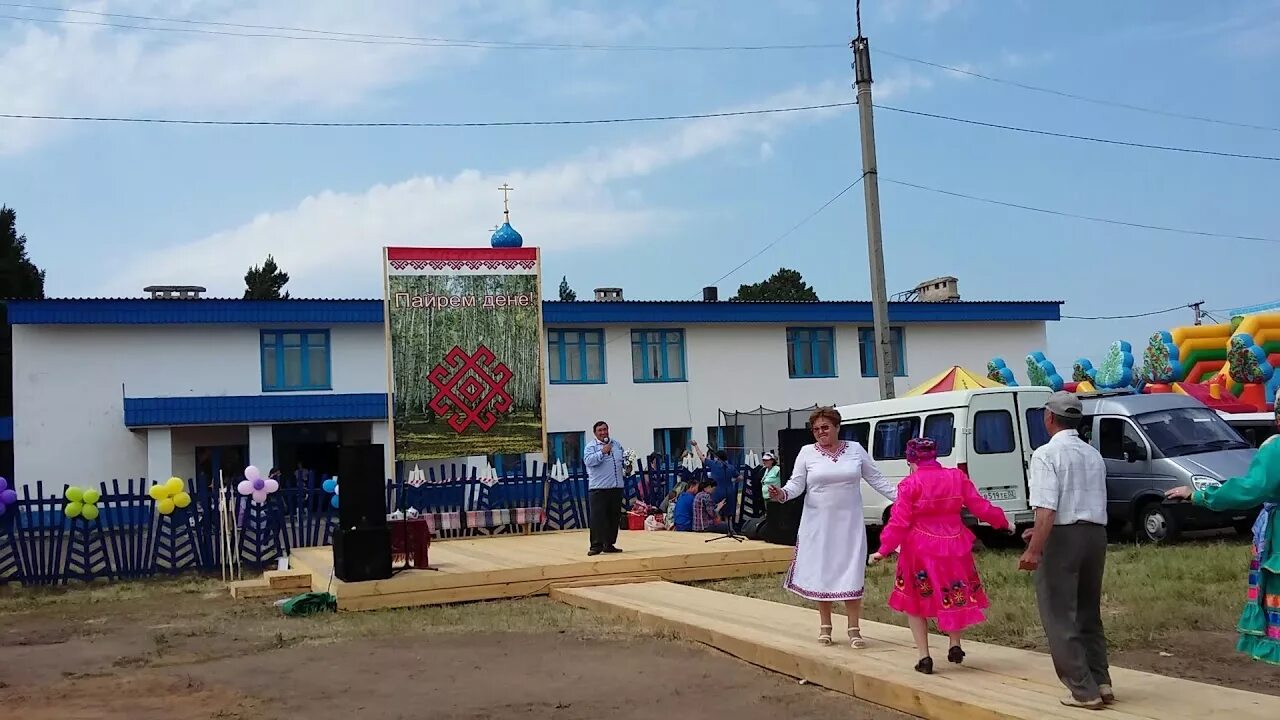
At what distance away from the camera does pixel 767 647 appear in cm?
791

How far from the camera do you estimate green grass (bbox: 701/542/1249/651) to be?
8.59 meters

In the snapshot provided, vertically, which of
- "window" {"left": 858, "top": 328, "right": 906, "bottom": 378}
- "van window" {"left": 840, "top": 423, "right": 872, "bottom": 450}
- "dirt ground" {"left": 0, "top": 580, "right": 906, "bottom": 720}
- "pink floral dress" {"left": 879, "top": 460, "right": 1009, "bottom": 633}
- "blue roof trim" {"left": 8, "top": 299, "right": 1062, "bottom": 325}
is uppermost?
"blue roof trim" {"left": 8, "top": 299, "right": 1062, "bottom": 325}

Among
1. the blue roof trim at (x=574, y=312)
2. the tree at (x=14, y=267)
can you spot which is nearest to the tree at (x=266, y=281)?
the tree at (x=14, y=267)

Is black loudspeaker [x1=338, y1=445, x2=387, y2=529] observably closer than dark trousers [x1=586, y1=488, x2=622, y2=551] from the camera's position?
Yes

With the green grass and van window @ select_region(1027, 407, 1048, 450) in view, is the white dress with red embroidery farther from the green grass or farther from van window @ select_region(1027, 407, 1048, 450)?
van window @ select_region(1027, 407, 1048, 450)

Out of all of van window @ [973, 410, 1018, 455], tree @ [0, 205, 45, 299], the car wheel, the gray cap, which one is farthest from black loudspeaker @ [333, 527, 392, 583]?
tree @ [0, 205, 45, 299]

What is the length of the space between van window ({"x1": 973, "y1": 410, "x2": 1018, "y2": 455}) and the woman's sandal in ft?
27.1

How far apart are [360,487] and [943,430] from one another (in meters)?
7.92

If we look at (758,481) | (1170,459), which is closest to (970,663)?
(1170,459)

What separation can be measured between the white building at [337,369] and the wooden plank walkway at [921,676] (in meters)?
21.3

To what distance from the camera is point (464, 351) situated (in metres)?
18.5

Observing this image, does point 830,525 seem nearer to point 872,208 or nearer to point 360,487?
point 360,487

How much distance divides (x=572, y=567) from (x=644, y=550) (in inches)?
61.5

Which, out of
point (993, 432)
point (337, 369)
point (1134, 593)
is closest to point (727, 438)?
point (337, 369)
